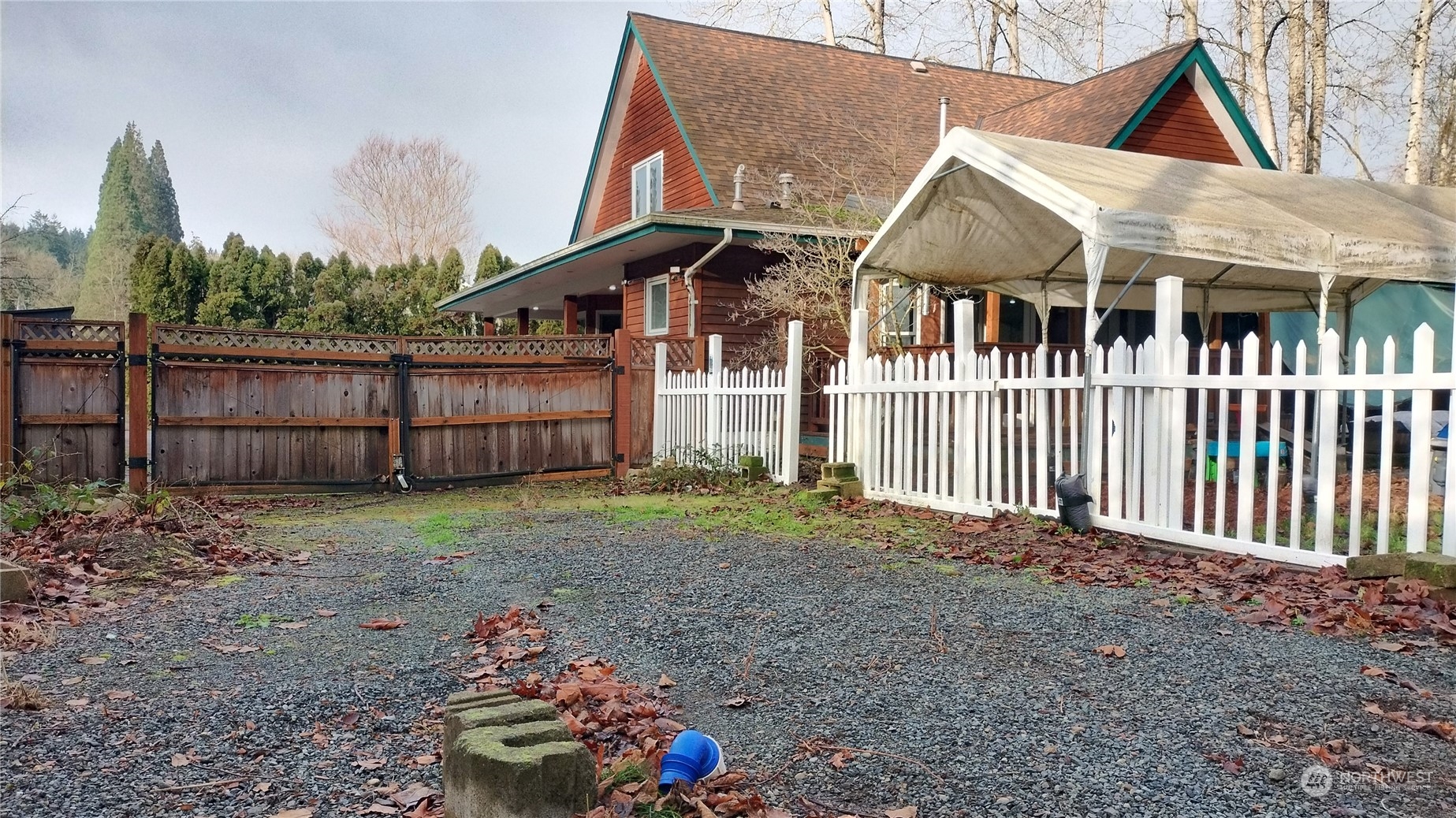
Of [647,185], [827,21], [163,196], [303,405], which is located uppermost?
[163,196]

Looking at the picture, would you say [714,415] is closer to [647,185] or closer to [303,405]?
[303,405]

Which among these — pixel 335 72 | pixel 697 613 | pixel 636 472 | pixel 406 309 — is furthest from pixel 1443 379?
pixel 335 72

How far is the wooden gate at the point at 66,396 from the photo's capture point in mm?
9000

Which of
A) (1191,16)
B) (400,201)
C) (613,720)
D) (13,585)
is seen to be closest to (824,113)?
(1191,16)

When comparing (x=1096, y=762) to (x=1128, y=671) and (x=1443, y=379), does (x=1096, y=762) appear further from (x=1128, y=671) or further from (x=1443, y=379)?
(x=1443, y=379)

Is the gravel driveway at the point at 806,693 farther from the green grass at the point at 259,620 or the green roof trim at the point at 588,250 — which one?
the green roof trim at the point at 588,250

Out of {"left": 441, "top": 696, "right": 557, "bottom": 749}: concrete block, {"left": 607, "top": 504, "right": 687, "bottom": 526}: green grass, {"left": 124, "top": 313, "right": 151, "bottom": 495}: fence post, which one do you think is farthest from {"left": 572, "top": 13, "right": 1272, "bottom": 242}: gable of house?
{"left": 441, "top": 696, "right": 557, "bottom": 749}: concrete block

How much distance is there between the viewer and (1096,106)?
1531 centimetres

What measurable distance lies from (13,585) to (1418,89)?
22732 millimetres

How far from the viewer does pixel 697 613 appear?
4.58 m

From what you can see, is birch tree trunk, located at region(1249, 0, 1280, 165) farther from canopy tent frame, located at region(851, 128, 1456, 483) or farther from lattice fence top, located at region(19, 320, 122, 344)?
lattice fence top, located at region(19, 320, 122, 344)

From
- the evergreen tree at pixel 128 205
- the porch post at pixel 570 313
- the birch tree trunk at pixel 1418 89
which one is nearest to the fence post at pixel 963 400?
the porch post at pixel 570 313

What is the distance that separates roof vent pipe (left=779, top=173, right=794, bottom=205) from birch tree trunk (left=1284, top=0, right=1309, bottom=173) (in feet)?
33.5

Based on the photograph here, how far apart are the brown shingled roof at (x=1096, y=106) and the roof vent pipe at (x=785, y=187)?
3484 mm
